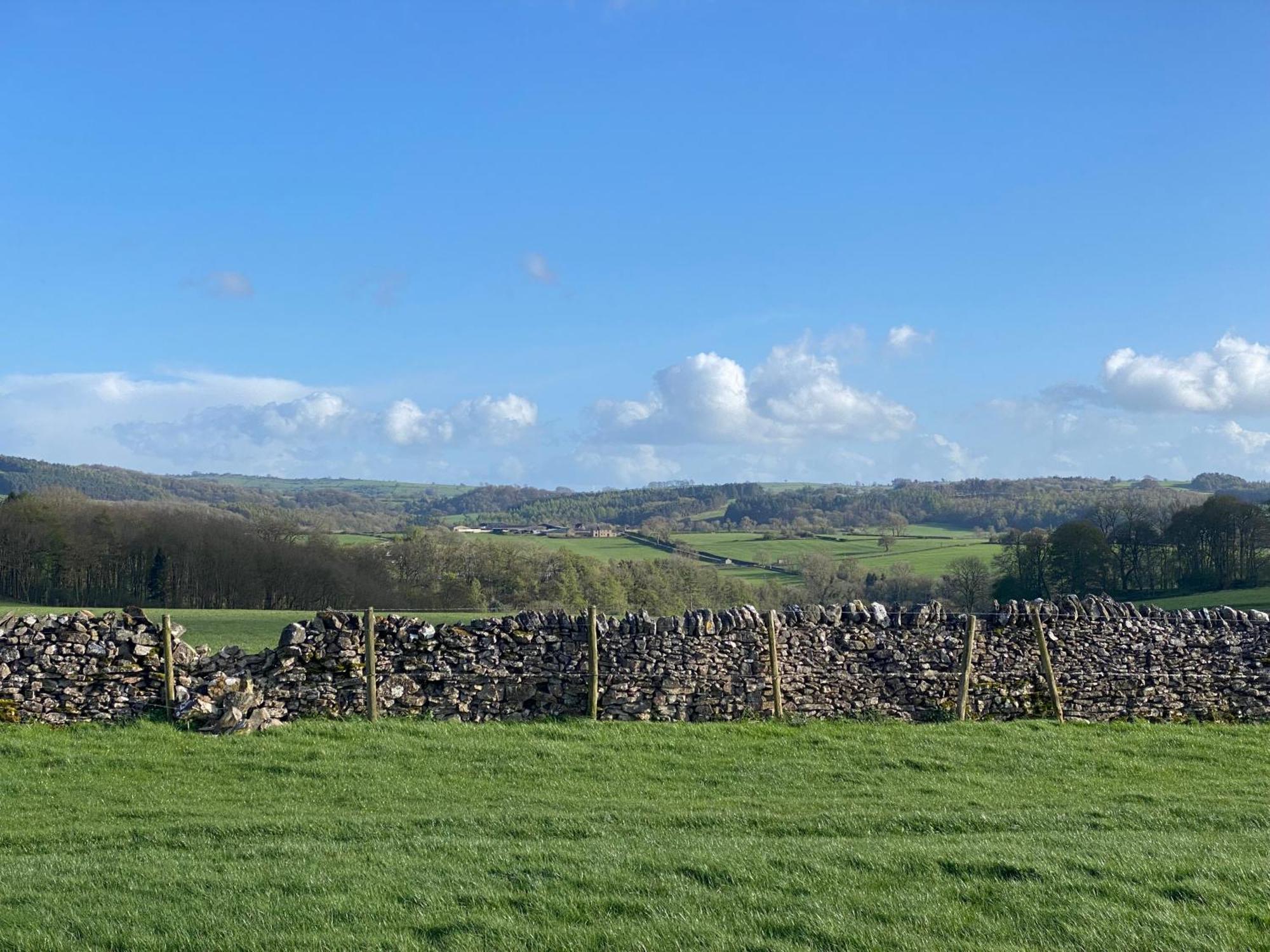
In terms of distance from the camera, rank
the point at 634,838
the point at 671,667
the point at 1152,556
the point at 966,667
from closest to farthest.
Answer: the point at 634,838 < the point at 671,667 < the point at 966,667 < the point at 1152,556

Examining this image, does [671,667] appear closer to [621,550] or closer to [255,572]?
[255,572]

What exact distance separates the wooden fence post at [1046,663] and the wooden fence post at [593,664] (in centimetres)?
790

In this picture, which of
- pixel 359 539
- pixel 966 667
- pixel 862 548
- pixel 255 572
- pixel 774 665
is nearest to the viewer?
pixel 774 665

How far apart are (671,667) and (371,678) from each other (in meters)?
4.68

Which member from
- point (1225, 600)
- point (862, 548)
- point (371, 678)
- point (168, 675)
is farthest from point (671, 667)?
point (862, 548)

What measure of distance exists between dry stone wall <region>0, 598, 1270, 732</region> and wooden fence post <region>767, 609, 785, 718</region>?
0.41 ft

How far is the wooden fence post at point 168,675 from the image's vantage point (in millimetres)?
15070

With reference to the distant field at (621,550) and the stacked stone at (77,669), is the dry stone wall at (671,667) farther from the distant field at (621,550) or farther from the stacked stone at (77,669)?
the distant field at (621,550)

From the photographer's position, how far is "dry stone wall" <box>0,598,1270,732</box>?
15141mm

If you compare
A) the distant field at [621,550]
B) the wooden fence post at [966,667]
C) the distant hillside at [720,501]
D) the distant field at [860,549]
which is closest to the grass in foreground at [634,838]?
the wooden fence post at [966,667]

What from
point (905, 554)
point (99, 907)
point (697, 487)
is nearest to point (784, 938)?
point (99, 907)

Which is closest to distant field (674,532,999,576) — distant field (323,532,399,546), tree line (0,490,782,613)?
tree line (0,490,782,613)

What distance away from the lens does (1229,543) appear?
58969mm

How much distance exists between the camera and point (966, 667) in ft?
58.0
